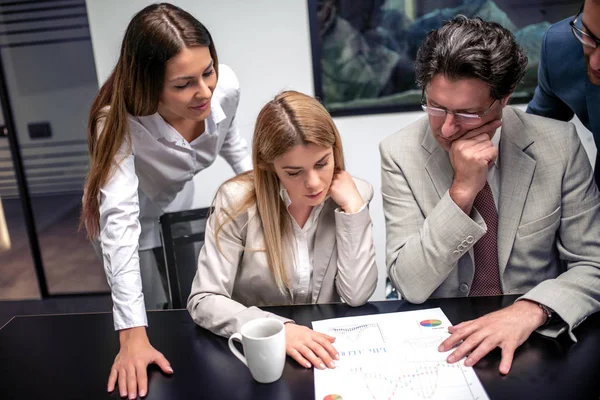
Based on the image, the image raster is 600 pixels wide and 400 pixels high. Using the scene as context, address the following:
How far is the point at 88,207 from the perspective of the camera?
4.91 ft

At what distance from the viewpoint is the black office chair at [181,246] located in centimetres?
182

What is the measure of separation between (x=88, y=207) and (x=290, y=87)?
5.11ft

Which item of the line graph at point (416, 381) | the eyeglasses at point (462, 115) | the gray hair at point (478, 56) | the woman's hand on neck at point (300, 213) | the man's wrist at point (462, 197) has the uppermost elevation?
the gray hair at point (478, 56)

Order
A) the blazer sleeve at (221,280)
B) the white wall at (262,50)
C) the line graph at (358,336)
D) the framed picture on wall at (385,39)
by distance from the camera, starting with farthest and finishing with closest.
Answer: the white wall at (262,50)
the framed picture on wall at (385,39)
the blazer sleeve at (221,280)
the line graph at (358,336)

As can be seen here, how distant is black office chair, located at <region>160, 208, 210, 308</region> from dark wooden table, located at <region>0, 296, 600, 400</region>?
36 cm

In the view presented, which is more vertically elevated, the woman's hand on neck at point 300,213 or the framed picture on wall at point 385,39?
the framed picture on wall at point 385,39

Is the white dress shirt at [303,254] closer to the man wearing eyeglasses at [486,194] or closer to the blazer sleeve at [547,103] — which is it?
the man wearing eyeglasses at [486,194]

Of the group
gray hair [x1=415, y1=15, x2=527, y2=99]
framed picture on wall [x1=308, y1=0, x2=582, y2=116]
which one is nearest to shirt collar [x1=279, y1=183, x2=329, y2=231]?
gray hair [x1=415, y1=15, x2=527, y2=99]

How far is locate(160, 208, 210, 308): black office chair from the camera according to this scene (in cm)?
182

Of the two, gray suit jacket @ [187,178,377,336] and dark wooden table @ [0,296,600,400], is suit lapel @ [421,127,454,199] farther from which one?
dark wooden table @ [0,296,600,400]

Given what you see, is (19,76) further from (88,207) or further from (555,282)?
(555,282)

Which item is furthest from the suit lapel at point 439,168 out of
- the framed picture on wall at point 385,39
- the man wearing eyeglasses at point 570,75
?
the framed picture on wall at point 385,39

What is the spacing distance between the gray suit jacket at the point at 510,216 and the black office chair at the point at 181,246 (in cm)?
69

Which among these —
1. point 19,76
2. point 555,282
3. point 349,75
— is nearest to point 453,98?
point 555,282
